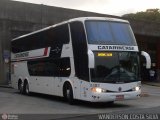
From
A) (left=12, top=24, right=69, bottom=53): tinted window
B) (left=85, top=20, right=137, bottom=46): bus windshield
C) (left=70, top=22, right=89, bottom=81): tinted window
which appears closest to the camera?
(left=70, top=22, right=89, bottom=81): tinted window

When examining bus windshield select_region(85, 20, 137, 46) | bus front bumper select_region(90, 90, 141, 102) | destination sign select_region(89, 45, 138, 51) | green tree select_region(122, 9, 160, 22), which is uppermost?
green tree select_region(122, 9, 160, 22)

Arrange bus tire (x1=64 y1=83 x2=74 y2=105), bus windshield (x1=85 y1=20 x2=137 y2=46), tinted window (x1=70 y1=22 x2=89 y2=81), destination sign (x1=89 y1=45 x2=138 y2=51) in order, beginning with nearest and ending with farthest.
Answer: destination sign (x1=89 y1=45 x2=138 y2=51)
tinted window (x1=70 y1=22 x2=89 y2=81)
bus windshield (x1=85 y1=20 x2=137 y2=46)
bus tire (x1=64 y1=83 x2=74 y2=105)

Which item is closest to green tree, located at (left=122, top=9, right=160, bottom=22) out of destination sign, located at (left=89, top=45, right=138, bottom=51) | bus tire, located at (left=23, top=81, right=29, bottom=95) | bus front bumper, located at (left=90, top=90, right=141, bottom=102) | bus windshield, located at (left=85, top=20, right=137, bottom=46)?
bus tire, located at (left=23, top=81, right=29, bottom=95)

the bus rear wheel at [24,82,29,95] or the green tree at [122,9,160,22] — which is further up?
the green tree at [122,9,160,22]

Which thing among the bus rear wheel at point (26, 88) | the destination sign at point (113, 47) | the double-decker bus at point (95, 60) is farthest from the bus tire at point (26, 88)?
the destination sign at point (113, 47)

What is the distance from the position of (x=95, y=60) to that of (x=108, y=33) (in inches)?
58.4

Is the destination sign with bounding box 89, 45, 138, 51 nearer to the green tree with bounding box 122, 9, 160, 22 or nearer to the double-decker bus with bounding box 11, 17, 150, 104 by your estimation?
the double-decker bus with bounding box 11, 17, 150, 104

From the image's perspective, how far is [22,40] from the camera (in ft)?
94.1

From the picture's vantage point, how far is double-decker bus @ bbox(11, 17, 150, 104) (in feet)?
62.8

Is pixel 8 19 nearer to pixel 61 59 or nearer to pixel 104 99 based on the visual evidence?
pixel 61 59

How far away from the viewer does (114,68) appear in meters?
19.5

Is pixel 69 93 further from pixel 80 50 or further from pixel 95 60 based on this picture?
pixel 95 60

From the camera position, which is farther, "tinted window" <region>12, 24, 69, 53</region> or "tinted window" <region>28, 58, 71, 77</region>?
"tinted window" <region>12, 24, 69, 53</region>

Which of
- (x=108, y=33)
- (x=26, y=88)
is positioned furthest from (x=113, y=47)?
(x=26, y=88)
